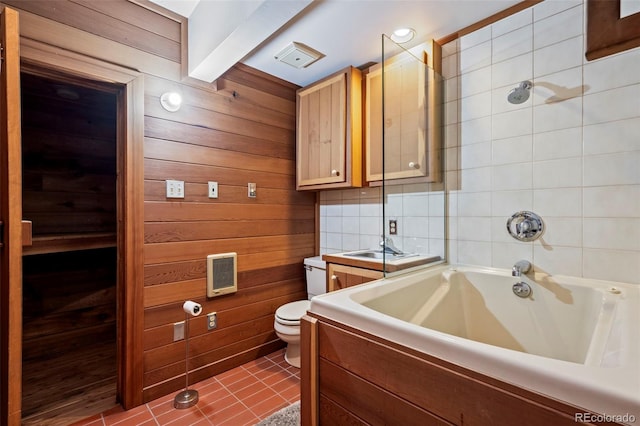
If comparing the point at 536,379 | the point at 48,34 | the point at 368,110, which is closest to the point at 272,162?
the point at 368,110

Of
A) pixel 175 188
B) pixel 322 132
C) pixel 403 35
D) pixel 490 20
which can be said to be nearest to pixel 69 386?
pixel 175 188

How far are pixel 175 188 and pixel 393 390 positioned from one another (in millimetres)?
1649

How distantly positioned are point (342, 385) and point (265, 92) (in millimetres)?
2145

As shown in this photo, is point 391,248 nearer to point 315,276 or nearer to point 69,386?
point 315,276

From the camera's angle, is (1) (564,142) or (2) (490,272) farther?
(2) (490,272)

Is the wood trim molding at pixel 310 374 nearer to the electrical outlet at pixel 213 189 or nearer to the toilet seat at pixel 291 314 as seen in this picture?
the toilet seat at pixel 291 314

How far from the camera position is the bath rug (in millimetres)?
1504

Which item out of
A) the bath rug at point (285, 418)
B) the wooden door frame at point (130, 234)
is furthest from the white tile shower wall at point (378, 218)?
the wooden door frame at point (130, 234)

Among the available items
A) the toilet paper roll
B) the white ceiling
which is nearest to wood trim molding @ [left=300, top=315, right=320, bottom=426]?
the toilet paper roll

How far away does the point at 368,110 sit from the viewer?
217 centimetres

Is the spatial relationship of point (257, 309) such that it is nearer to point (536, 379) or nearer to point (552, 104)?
point (536, 379)

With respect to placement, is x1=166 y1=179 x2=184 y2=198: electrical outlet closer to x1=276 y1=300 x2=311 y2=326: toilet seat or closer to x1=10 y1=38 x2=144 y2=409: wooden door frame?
x1=10 y1=38 x2=144 y2=409: wooden door frame

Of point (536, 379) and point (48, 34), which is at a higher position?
point (48, 34)

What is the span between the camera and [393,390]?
86 cm
